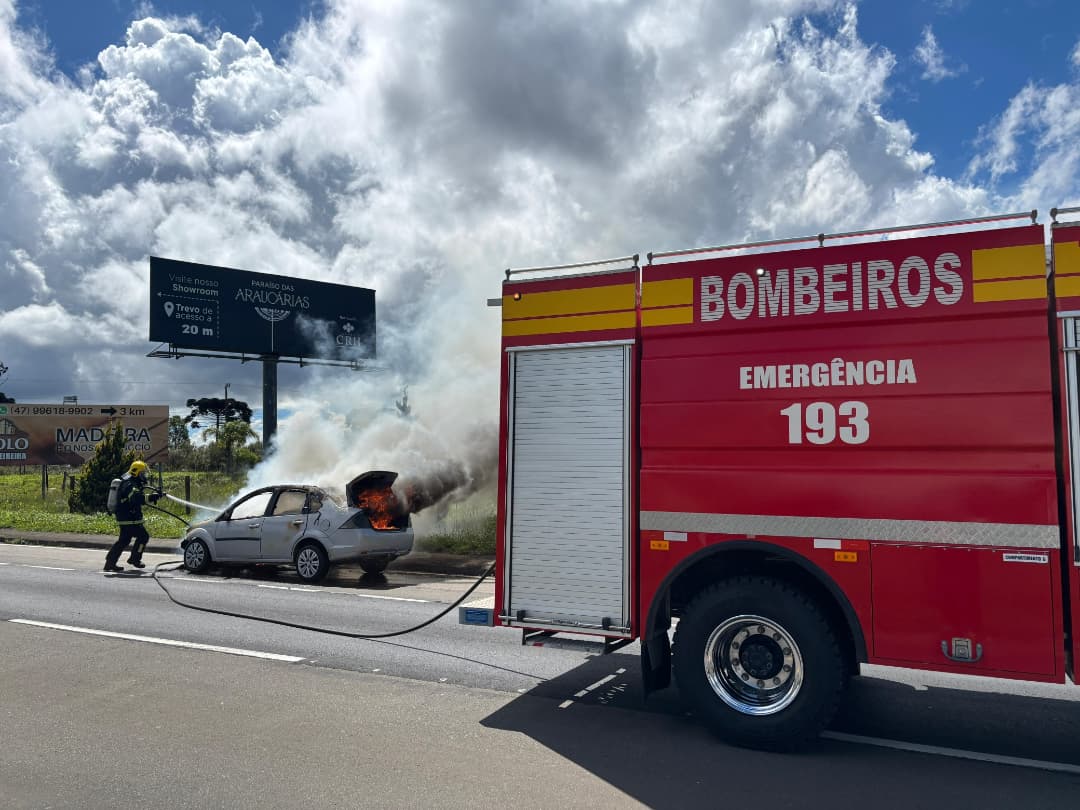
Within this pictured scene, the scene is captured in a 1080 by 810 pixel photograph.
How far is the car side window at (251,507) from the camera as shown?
518 inches

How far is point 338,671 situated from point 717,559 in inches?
138

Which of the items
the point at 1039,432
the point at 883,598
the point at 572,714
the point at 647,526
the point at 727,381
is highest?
the point at 727,381

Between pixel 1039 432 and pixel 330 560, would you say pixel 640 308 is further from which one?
pixel 330 560

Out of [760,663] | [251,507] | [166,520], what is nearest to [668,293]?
[760,663]

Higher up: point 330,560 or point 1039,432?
point 1039,432

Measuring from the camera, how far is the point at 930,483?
469 cm

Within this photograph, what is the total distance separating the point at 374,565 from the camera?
12852 millimetres

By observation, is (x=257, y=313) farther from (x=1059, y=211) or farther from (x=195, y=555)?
(x=1059, y=211)

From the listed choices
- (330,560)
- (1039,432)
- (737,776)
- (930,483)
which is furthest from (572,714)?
(330,560)

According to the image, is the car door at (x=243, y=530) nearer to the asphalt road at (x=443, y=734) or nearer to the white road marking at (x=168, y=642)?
the white road marking at (x=168, y=642)

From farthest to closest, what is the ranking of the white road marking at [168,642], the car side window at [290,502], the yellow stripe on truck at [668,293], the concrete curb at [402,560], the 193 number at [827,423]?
the concrete curb at [402,560], the car side window at [290,502], the white road marking at [168,642], the yellow stripe on truck at [668,293], the 193 number at [827,423]

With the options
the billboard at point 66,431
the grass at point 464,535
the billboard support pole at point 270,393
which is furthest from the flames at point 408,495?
the billboard at point 66,431

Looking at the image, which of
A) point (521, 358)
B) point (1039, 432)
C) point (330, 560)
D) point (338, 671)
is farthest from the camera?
point (330, 560)

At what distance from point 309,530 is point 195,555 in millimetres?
2357
